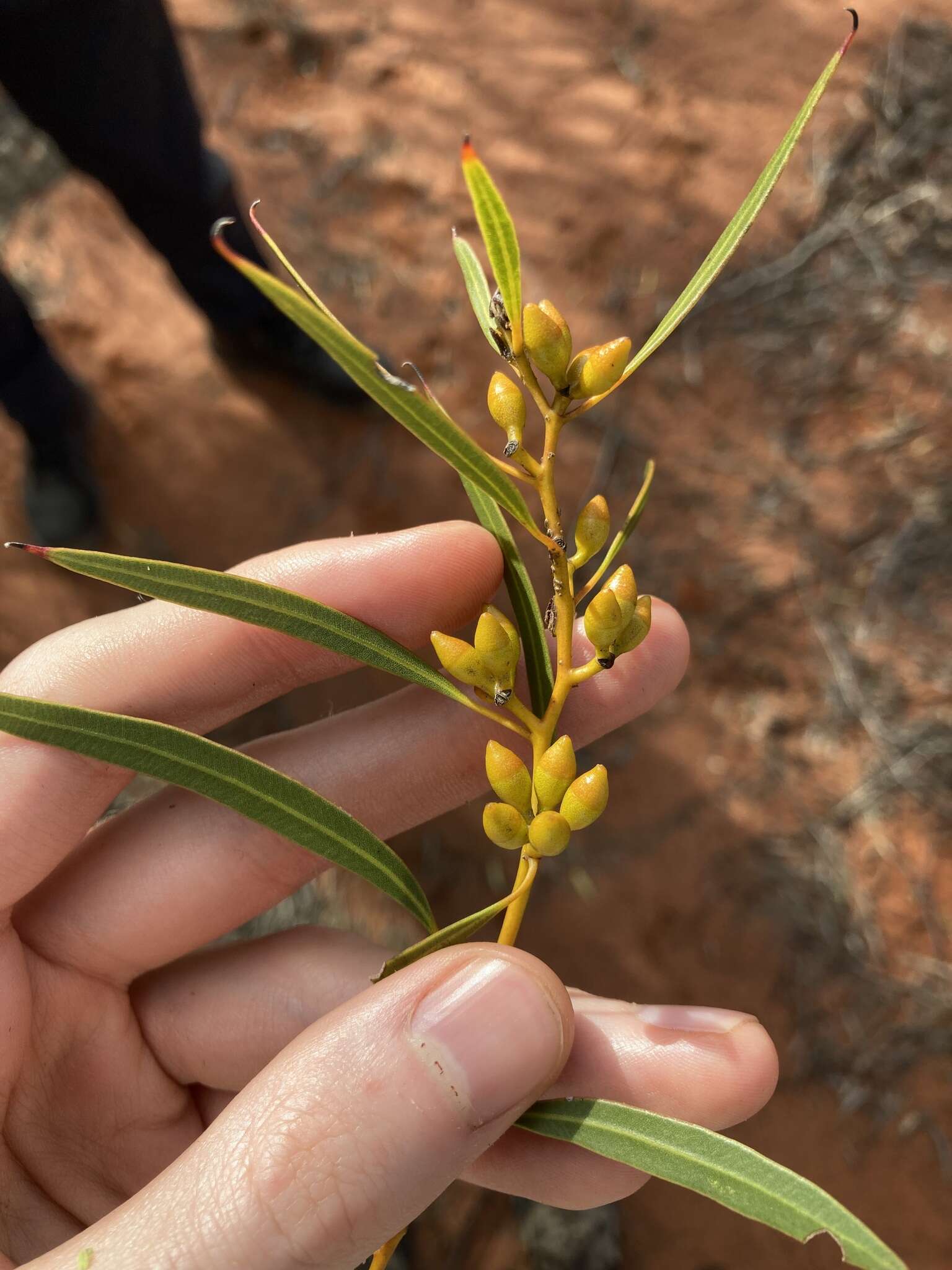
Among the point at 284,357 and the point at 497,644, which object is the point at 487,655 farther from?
the point at 284,357

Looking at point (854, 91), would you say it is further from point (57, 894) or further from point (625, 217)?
point (57, 894)

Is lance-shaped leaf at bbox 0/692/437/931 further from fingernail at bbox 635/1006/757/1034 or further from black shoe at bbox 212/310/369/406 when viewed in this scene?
black shoe at bbox 212/310/369/406

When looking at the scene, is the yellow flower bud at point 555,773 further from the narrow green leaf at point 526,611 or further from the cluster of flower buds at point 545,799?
the narrow green leaf at point 526,611

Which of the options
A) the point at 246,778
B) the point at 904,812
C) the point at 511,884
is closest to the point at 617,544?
the point at 246,778

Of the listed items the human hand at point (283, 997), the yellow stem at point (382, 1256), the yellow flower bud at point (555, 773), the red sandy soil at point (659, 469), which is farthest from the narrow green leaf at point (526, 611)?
the red sandy soil at point (659, 469)

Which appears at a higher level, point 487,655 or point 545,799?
point 487,655

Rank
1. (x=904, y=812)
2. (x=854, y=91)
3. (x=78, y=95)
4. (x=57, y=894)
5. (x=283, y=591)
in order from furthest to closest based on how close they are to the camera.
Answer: (x=854, y=91), (x=904, y=812), (x=78, y=95), (x=57, y=894), (x=283, y=591)

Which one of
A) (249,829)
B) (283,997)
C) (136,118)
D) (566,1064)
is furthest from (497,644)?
(136,118)
